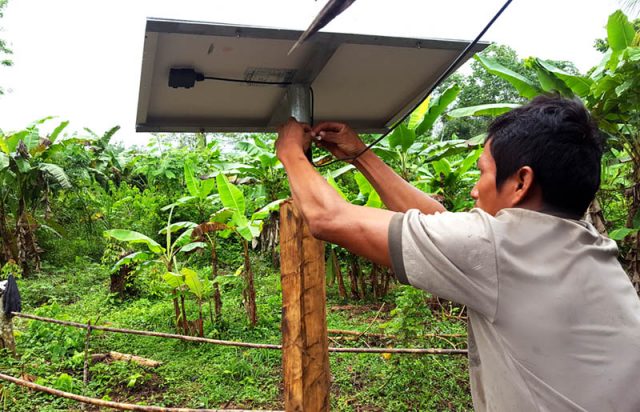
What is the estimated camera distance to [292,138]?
146 cm

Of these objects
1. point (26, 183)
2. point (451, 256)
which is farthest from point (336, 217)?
point (26, 183)

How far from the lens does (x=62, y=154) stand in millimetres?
8602

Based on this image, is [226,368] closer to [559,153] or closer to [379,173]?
[379,173]

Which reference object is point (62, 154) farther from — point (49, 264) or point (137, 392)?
point (137, 392)

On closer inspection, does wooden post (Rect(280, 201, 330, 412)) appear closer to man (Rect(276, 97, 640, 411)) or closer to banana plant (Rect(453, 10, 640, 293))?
man (Rect(276, 97, 640, 411))

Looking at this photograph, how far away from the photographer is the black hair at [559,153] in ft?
3.52

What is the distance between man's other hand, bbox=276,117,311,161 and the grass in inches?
98.4

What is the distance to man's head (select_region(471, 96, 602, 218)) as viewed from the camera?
107cm

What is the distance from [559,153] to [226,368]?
3938mm

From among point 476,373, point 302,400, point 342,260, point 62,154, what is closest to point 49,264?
point 62,154

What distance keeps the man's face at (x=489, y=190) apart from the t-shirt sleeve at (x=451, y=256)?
0.13 m

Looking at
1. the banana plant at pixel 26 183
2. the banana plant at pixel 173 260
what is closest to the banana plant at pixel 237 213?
the banana plant at pixel 173 260

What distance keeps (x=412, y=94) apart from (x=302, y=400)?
3.79 feet

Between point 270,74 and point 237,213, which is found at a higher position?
point 270,74
